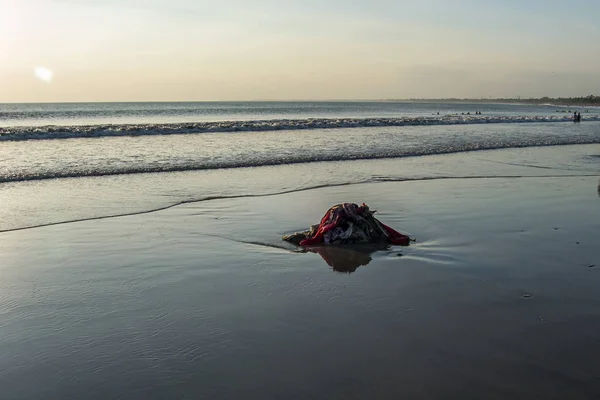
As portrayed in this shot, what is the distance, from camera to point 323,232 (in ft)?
27.7

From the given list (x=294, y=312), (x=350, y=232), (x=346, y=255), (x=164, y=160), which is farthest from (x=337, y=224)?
(x=164, y=160)

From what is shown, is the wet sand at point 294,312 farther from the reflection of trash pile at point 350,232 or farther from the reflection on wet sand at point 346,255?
the reflection of trash pile at point 350,232

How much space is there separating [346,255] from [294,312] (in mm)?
2385

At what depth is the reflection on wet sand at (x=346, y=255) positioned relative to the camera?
730 cm

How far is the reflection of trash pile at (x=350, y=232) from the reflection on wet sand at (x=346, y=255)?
16 centimetres

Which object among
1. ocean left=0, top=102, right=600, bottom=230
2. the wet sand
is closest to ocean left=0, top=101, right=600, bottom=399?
the wet sand

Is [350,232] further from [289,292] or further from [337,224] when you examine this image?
[289,292]

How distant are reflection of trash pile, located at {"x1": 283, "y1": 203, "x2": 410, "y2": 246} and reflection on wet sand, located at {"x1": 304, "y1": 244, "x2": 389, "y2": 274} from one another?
157mm

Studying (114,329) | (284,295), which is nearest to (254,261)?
→ (284,295)

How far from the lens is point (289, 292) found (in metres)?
6.20

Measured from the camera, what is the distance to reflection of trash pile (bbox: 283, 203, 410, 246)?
331 inches

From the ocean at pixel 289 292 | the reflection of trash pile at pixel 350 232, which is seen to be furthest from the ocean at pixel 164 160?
the reflection of trash pile at pixel 350 232

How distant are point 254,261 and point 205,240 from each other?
4.63 feet

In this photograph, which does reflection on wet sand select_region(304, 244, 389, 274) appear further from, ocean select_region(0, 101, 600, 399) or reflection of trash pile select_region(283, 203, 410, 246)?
reflection of trash pile select_region(283, 203, 410, 246)
